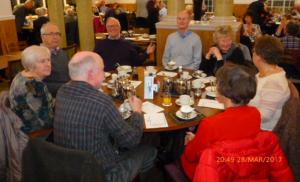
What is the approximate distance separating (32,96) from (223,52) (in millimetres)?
2091

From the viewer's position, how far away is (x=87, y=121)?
5.51 feet

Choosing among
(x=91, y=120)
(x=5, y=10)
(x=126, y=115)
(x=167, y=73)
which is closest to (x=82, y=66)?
(x=91, y=120)

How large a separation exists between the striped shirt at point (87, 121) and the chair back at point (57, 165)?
205mm

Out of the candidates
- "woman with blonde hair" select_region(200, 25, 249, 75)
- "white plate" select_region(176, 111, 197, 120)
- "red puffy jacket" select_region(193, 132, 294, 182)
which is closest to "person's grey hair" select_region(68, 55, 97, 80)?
"white plate" select_region(176, 111, 197, 120)

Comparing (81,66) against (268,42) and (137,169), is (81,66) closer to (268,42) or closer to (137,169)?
(137,169)

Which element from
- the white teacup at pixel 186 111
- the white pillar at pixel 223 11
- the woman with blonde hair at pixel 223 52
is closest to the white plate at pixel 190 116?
the white teacup at pixel 186 111

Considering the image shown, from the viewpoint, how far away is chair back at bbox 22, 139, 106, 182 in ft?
4.70

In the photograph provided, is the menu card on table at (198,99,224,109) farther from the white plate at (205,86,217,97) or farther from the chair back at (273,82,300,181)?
the chair back at (273,82,300,181)

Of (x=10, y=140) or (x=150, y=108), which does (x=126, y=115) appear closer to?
(x=150, y=108)

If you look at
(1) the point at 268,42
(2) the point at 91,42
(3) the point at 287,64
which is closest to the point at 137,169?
(1) the point at 268,42

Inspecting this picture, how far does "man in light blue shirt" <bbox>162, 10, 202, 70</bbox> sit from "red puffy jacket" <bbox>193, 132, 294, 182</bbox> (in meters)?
2.31

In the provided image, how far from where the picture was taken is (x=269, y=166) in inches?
60.1

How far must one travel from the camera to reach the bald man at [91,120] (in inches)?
66.3

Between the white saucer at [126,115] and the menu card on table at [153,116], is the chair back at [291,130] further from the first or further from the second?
the white saucer at [126,115]
